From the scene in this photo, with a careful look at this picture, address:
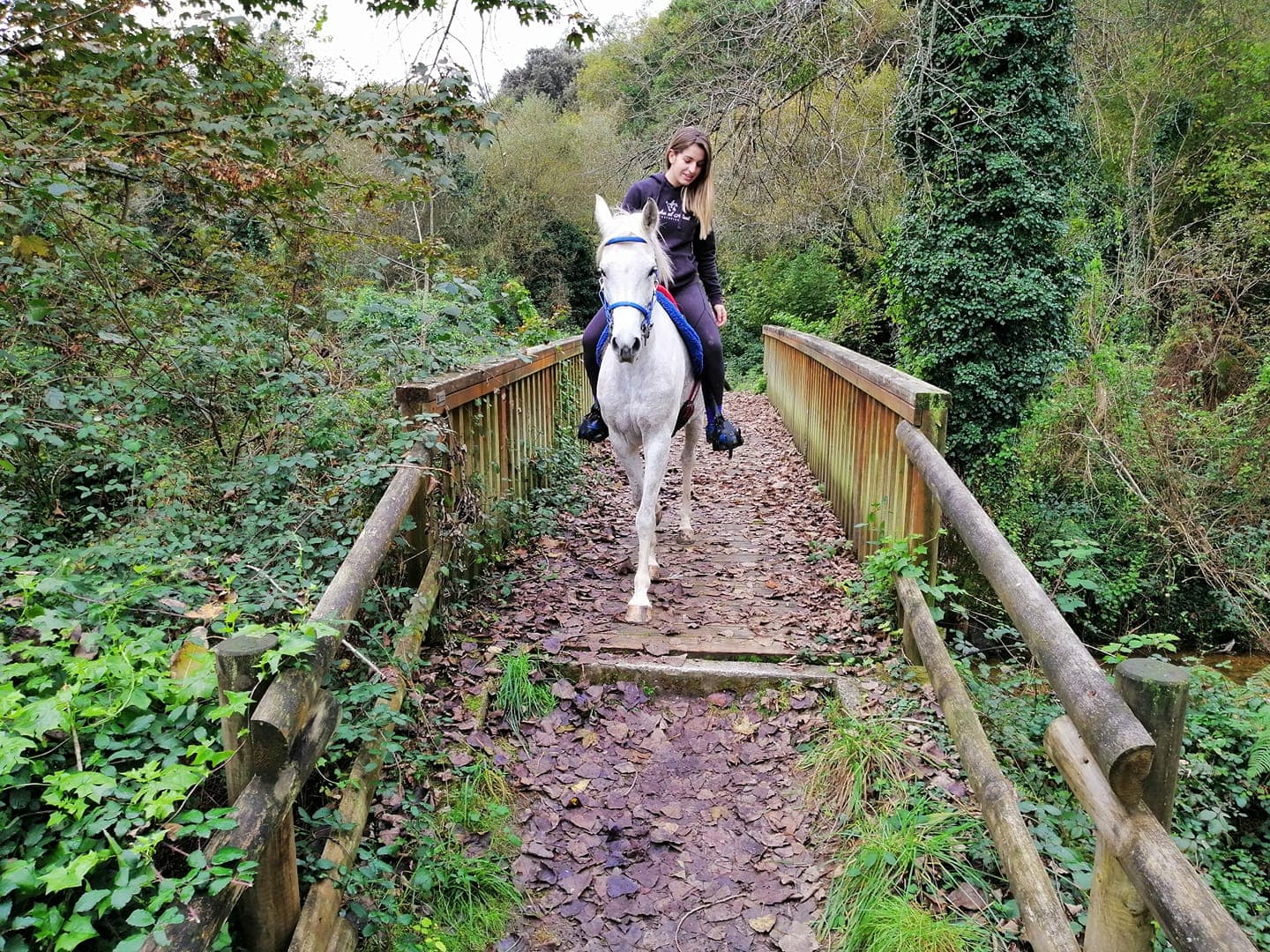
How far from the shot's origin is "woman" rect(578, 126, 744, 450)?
5023 millimetres

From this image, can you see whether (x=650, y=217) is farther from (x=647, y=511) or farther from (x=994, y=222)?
(x=994, y=222)

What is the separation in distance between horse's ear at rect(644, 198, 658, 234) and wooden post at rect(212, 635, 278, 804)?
10.7 ft

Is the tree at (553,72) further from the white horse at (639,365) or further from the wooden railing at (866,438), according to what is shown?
the white horse at (639,365)

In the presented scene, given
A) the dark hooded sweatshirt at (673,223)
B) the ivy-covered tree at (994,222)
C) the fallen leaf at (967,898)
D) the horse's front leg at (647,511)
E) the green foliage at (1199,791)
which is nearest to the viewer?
the fallen leaf at (967,898)

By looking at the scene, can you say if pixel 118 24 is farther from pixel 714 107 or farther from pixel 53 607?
pixel 714 107

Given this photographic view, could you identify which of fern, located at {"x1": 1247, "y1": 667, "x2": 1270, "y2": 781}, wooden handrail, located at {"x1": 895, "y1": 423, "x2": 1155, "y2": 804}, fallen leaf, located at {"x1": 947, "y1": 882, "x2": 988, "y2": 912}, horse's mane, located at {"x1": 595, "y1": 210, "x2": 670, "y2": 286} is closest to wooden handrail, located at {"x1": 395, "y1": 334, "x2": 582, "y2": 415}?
horse's mane, located at {"x1": 595, "y1": 210, "x2": 670, "y2": 286}

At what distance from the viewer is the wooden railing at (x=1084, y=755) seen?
63.3 inches

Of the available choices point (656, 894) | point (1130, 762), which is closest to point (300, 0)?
point (656, 894)

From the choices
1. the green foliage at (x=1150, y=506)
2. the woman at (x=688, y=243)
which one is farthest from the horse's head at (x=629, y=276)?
the green foliage at (x=1150, y=506)

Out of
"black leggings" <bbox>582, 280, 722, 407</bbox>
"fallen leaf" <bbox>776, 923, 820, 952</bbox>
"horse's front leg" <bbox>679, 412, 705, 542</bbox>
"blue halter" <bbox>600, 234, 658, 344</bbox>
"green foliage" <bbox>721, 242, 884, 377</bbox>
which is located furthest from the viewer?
"green foliage" <bbox>721, 242, 884, 377</bbox>

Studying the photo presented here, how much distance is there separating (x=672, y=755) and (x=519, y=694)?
0.79 meters

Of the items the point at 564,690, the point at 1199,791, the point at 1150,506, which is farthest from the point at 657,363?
the point at 1150,506

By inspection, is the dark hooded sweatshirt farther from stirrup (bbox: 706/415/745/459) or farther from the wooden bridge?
the wooden bridge

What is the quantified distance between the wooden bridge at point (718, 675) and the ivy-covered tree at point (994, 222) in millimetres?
4567
